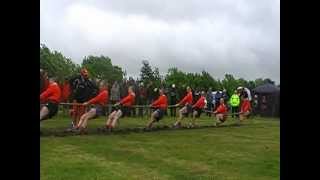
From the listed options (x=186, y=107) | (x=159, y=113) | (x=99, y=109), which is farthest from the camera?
(x=186, y=107)

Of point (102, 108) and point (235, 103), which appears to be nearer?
point (102, 108)

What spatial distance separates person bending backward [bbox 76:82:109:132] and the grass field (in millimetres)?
326

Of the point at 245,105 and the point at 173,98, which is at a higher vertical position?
the point at 173,98

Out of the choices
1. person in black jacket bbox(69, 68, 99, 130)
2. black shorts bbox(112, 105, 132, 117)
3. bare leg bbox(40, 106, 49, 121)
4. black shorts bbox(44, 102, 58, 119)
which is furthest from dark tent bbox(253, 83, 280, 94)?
bare leg bbox(40, 106, 49, 121)

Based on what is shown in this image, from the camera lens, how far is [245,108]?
1989cm

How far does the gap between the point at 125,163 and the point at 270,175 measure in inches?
84.0

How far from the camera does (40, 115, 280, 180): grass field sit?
7.53m

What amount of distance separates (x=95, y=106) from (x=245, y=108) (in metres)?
8.50

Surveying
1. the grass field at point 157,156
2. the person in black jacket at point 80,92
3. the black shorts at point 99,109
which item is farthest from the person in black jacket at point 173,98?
the person in black jacket at point 80,92

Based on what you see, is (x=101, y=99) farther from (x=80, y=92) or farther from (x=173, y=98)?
(x=173, y=98)

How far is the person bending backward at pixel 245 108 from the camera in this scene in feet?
63.5

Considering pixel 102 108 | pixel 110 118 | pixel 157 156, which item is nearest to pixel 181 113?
pixel 110 118

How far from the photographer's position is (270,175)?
7570 millimetres
